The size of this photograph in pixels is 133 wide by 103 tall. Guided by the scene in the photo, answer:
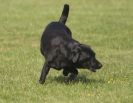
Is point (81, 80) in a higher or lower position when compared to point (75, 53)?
lower

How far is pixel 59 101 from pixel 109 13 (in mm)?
16358

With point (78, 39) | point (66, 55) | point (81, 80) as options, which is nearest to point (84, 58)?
point (66, 55)

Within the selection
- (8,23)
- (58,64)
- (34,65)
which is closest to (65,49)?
(58,64)

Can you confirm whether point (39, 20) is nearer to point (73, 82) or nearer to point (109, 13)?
point (109, 13)

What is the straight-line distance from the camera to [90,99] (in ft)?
28.6

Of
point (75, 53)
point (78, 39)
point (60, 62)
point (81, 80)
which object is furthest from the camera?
point (78, 39)

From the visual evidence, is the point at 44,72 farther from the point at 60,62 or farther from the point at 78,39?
the point at 78,39

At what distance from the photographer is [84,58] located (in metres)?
9.64

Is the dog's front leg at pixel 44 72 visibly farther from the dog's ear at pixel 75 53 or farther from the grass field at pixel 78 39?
the dog's ear at pixel 75 53

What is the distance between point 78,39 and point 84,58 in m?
8.66

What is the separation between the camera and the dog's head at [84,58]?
9.48m

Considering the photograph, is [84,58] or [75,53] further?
[84,58]

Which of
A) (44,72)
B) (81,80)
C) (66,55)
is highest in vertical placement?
(66,55)

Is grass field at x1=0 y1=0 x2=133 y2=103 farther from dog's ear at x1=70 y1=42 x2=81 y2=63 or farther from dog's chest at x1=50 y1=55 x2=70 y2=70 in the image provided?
dog's ear at x1=70 y1=42 x2=81 y2=63
